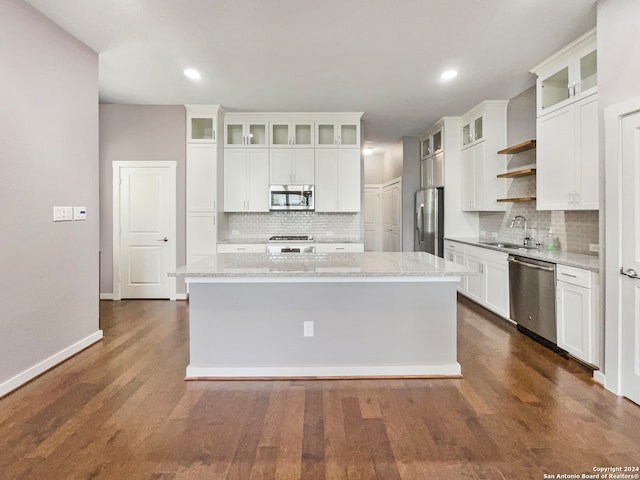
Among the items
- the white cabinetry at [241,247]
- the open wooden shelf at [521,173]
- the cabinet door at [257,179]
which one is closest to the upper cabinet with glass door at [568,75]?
the open wooden shelf at [521,173]

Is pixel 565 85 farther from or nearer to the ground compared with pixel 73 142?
farther from the ground

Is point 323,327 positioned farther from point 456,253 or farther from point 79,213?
point 456,253

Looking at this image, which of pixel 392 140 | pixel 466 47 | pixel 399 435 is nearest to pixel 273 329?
pixel 399 435

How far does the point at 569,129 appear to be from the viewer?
3.33 m

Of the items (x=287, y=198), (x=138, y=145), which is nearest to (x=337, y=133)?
(x=287, y=198)

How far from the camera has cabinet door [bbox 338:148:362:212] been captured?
5.57 meters

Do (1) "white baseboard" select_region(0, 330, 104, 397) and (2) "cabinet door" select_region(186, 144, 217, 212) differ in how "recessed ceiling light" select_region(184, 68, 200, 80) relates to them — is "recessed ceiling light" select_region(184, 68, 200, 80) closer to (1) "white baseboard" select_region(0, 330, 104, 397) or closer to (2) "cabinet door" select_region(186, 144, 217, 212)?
(2) "cabinet door" select_region(186, 144, 217, 212)

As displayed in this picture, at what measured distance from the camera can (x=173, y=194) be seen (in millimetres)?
5180

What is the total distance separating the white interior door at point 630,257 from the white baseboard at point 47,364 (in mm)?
4253

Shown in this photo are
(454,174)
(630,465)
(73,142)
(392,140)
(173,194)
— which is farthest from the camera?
(392,140)

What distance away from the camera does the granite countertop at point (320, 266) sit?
2.50m

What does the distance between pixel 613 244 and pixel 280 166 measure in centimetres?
421

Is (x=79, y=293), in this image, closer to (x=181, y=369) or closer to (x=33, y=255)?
(x=33, y=255)

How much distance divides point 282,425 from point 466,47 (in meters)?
3.59
